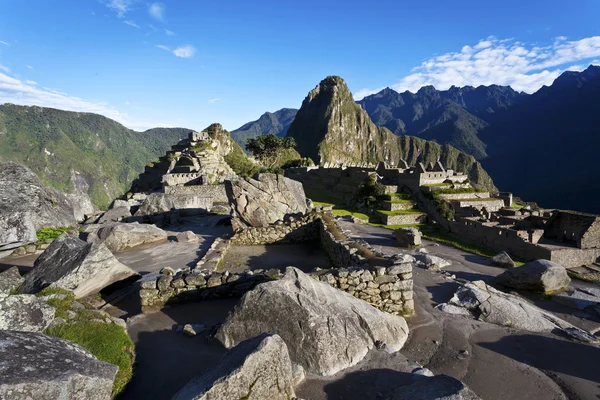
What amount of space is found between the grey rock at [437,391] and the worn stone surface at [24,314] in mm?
5866

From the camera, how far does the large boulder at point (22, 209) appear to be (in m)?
12.7

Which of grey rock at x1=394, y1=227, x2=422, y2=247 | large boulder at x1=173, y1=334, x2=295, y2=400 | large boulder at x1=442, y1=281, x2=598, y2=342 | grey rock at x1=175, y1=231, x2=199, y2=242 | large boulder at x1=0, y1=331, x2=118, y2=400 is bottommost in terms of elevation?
grey rock at x1=394, y1=227, x2=422, y2=247

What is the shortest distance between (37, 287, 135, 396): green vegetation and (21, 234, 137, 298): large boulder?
113cm

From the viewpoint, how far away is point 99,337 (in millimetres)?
5535

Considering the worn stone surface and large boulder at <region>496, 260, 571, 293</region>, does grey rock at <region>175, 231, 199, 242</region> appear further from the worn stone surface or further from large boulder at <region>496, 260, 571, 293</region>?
large boulder at <region>496, 260, 571, 293</region>

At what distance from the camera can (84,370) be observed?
3641 millimetres

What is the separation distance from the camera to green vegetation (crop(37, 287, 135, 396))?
5.03m

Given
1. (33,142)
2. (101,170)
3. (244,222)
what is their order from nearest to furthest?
(244,222)
(33,142)
(101,170)

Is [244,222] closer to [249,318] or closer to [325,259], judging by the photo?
[325,259]

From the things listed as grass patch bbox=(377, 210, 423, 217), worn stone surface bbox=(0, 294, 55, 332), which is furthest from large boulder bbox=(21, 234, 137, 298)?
grass patch bbox=(377, 210, 423, 217)

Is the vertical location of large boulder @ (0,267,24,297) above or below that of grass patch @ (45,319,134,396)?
above

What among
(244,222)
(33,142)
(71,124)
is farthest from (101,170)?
(244,222)

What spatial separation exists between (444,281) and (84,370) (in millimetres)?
10715

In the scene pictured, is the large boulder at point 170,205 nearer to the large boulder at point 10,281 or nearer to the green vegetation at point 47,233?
the green vegetation at point 47,233
